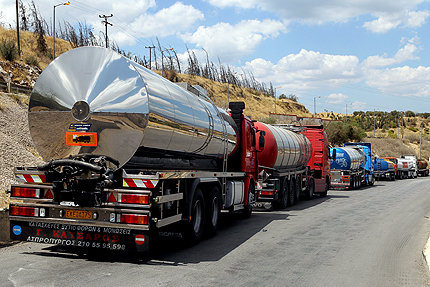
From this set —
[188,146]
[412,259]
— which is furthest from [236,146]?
[412,259]

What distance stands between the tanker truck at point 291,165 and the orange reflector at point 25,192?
869 cm

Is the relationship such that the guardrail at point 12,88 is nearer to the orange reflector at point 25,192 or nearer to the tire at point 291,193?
the tire at point 291,193

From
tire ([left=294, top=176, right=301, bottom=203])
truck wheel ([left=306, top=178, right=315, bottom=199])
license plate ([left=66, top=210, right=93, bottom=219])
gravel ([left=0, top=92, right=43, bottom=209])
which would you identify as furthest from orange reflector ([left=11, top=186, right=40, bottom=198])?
truck wheel ([left=306, top=178, right=315, bottom=199])

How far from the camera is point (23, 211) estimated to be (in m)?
7.22

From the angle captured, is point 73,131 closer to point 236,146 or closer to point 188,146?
point 188,146

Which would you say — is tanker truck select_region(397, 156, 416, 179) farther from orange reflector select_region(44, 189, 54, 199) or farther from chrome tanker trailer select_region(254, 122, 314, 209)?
orange reflector select_region(44, 189, 54, 199)

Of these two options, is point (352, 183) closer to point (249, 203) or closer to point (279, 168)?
point (279, 168)

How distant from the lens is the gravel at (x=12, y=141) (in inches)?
556

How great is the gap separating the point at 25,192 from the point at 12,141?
12.1m

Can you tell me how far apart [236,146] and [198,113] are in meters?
3.44

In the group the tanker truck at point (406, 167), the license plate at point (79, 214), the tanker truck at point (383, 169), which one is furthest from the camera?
the tanker truck at point (406, 167)

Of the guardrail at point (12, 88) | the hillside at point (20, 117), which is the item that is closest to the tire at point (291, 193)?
the hillside at point (20, 117)

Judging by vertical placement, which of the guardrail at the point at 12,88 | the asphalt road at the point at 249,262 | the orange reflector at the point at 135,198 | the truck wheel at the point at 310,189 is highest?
the guardrail at the point at 12,88

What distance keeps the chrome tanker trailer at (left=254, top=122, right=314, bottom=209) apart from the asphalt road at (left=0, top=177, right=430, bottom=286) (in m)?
4.35
